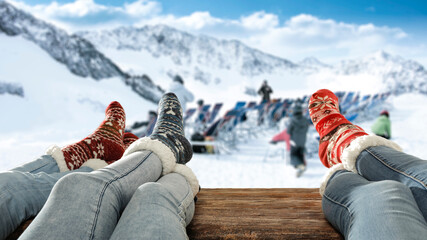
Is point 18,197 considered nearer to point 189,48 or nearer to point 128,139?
point 128,139

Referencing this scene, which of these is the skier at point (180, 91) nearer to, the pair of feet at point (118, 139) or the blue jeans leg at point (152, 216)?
the pair of feet at point (118, 139)

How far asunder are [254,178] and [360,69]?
26771 mm

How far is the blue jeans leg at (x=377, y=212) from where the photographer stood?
58cm

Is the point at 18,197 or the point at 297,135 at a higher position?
the point at 18,197

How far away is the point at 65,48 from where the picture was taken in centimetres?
1313

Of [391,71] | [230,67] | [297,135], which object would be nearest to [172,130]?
[297,135]

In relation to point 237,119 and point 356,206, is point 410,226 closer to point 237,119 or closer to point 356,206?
point 356,206

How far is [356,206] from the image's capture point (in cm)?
71

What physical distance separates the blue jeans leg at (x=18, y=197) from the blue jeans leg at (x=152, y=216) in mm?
326

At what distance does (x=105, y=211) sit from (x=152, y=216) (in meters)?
0.10

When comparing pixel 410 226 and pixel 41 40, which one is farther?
pixel 41 40

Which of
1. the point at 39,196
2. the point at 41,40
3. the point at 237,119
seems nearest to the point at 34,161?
the point at 39,196

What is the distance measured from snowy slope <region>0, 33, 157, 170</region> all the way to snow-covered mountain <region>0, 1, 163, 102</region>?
362 millimetres

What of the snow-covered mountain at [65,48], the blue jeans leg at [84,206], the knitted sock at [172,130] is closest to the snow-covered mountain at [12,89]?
the snow-covered mountain at [65,48]
